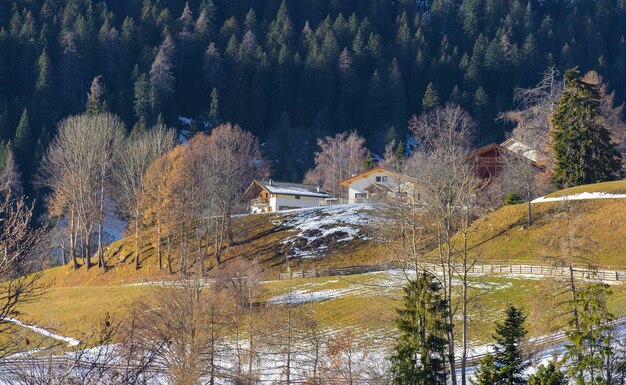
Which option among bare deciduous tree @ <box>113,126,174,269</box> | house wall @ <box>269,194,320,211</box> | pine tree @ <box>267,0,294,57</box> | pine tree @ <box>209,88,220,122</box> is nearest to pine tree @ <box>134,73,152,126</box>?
pine tree @ <box>209,88,220,122</box>

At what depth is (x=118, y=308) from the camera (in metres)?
56.2

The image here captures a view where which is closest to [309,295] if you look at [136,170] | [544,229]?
[544,229]

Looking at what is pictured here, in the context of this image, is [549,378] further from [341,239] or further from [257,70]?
[257,70]

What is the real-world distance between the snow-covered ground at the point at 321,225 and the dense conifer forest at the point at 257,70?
4890 cm

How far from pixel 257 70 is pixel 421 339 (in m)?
124

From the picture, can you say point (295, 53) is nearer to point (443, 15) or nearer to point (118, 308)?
point (443, 15)

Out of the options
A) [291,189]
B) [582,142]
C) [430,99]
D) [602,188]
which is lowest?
[602,188]

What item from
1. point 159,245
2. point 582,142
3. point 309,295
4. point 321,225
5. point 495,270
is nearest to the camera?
point 309,295

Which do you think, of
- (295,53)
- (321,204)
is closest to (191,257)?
(321,204)

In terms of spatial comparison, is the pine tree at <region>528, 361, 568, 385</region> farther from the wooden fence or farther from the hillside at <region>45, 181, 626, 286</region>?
the hillside at <region>45, 181, 626, 286</region>

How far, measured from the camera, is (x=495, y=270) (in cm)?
5481

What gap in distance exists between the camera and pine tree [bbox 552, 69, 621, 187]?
2749 inches

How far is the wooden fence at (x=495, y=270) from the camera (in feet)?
142

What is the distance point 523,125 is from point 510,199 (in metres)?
20.9
